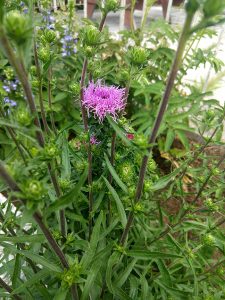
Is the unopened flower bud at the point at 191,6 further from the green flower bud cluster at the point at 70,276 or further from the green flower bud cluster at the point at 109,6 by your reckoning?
the green flower bud cluster at the point at 70,276

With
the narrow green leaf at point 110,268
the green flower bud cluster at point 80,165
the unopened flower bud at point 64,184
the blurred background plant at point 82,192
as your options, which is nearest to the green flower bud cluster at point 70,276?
the blurred background plant at point 82,192

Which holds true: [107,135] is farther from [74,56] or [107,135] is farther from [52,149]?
[74,56]

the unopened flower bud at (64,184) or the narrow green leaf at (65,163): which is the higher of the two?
the narrow green leaf at (65,163)

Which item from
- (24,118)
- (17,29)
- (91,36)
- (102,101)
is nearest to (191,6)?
(17,29)

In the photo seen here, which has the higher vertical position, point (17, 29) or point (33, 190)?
point (17, 29)

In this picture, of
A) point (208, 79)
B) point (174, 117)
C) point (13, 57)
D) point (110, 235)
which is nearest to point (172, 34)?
point (174, 117)

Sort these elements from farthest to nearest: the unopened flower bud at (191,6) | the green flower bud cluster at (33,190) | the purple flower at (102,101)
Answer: the purple flower at (102,101) < the green flower bud cluster at (33,190) < the unopened flower bud at (191,6)

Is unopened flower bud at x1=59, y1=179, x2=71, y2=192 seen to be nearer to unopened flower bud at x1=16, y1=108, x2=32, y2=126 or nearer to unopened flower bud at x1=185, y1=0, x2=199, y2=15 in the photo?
unopened flower bud at x1=16, y1=108, x2=32, y2=126

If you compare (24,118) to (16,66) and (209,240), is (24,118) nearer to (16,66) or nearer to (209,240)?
(16,66)
